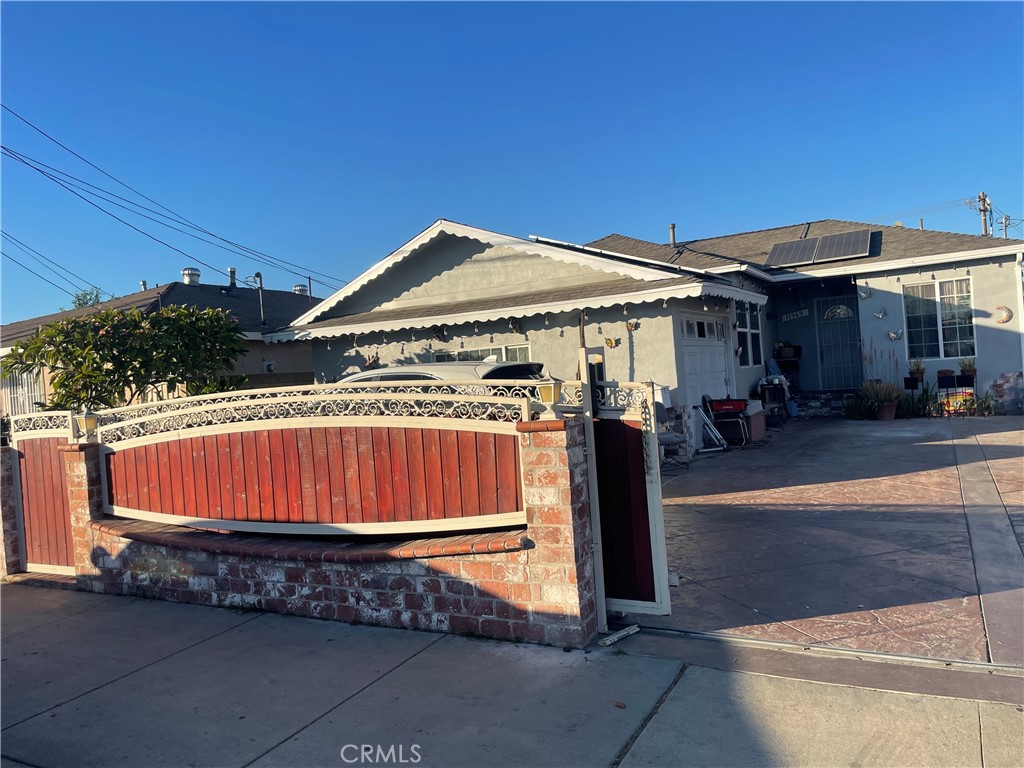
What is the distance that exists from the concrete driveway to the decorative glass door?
6.67 meters

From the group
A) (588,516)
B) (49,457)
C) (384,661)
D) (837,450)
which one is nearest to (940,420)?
(837,450)

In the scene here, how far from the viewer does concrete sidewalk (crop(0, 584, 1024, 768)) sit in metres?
3.14

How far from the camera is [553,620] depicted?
443 cm

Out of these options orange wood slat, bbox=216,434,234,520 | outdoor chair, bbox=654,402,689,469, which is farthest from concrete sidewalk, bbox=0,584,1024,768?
outdoor chair, bbox=654,402,689,469

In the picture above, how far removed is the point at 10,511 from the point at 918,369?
684 inches

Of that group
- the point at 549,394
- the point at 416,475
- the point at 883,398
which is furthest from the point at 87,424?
the point at 883,398

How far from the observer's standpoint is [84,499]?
6598 mm

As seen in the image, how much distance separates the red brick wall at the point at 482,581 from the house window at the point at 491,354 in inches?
297

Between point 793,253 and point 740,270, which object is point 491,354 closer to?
point 740,270

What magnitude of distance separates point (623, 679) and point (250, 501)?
3530mm

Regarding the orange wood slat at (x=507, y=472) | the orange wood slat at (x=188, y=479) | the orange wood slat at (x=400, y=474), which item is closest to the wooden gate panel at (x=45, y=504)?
the orange wood slat at (x=188, y=479)

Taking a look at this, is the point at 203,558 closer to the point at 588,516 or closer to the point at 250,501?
the point at 250,501

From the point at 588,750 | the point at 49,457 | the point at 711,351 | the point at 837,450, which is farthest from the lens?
the point at 711,351

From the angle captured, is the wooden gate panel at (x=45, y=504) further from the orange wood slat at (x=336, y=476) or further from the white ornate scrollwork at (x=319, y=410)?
the orange wood slat at (x=336, y=476)
